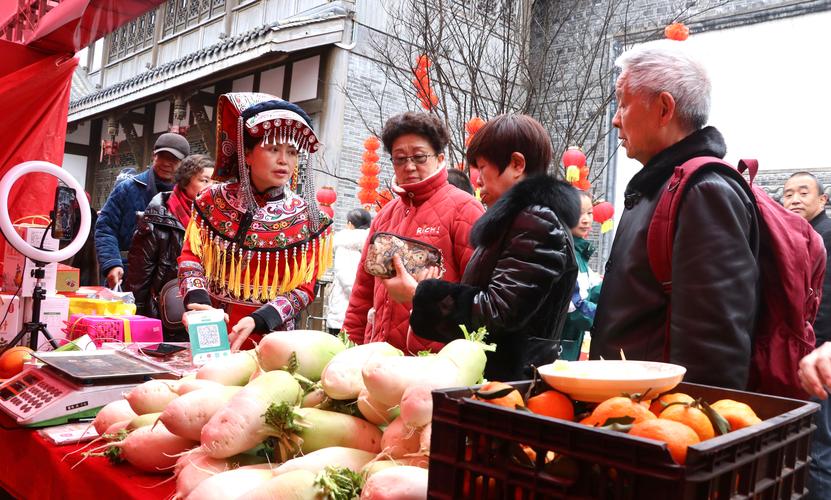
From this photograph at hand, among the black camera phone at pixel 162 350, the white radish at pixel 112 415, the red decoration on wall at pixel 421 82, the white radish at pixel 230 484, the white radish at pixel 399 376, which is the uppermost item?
the red decoration on wall at pixel 421 82

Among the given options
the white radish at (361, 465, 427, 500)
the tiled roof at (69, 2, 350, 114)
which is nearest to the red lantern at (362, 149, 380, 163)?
the tiled roof at (69, 2, 350, 114)

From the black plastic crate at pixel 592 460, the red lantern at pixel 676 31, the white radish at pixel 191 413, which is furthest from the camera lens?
the red lantern at pixel 676 31

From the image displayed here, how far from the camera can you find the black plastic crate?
Result: 0.64 metres

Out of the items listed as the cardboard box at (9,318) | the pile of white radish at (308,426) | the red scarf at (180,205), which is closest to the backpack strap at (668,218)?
the pile of white radish at (308,426)

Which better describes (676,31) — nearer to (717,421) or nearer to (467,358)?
(467,358)

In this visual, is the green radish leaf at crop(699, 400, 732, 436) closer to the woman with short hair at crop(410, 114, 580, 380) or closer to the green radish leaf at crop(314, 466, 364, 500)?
the green radish leaf at crop(314, 466, 364, 500)

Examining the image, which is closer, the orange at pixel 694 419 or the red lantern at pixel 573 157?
the orange at pixel 694 419

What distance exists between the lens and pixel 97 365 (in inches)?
73.5

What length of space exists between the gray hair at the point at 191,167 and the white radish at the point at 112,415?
2.27 metres

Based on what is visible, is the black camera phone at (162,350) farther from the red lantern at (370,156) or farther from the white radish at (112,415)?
the red lantern at (370,156)

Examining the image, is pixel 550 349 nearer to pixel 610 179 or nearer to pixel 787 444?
pixel 787 444

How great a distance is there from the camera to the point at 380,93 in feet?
33.0

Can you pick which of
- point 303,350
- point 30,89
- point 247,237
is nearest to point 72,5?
point 30,89

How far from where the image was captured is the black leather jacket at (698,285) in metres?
1.36
